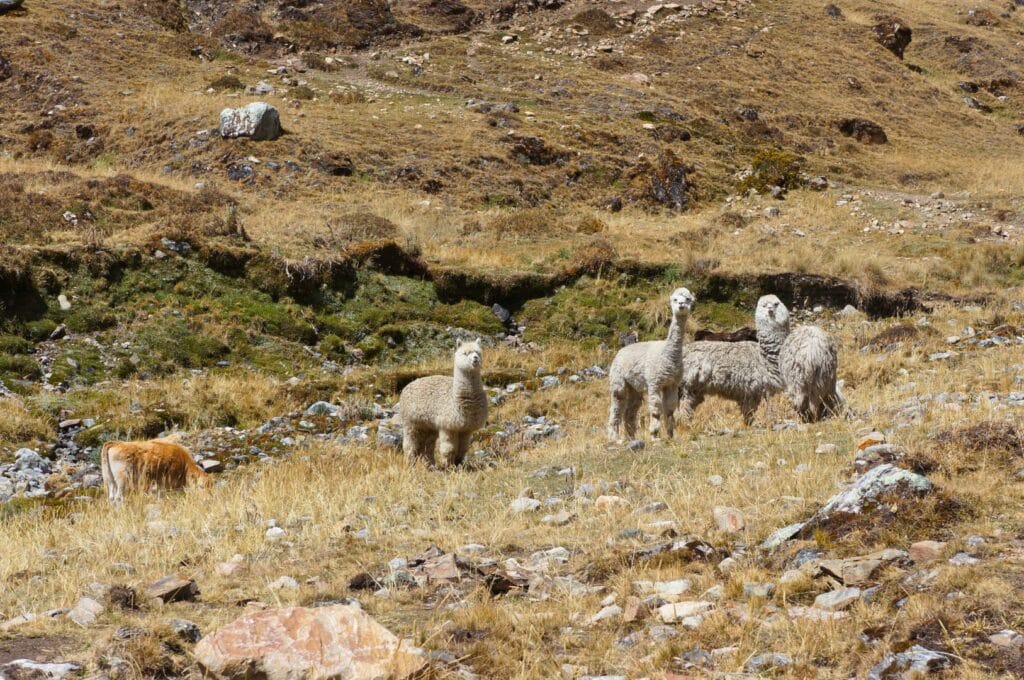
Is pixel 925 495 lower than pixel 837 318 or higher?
higher

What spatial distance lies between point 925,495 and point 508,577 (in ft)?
10.9

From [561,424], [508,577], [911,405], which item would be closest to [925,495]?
[508,577]

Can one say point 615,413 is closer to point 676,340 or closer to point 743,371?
point 676,340

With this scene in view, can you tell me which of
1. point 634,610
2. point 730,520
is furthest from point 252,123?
point 634,610

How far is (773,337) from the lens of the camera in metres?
13.8

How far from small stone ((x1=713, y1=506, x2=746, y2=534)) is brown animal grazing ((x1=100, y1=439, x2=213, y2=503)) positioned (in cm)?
737

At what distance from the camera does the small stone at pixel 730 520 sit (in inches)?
320

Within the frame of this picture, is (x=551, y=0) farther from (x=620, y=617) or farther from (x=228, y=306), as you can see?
(x=620, y=617)

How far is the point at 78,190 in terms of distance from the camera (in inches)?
1000

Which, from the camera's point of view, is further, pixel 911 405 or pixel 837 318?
pixel 837 318

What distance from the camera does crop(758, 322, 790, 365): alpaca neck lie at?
13.8 meters

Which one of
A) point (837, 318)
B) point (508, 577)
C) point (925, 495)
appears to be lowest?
point (837, 318)

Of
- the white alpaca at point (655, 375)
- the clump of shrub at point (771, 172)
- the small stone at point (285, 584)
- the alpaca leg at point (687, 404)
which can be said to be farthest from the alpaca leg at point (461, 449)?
the clump of shrub at point (771, 172)

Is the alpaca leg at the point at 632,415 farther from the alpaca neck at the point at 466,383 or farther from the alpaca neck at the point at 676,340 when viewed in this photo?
the alpaca neck at the point at 466,383
